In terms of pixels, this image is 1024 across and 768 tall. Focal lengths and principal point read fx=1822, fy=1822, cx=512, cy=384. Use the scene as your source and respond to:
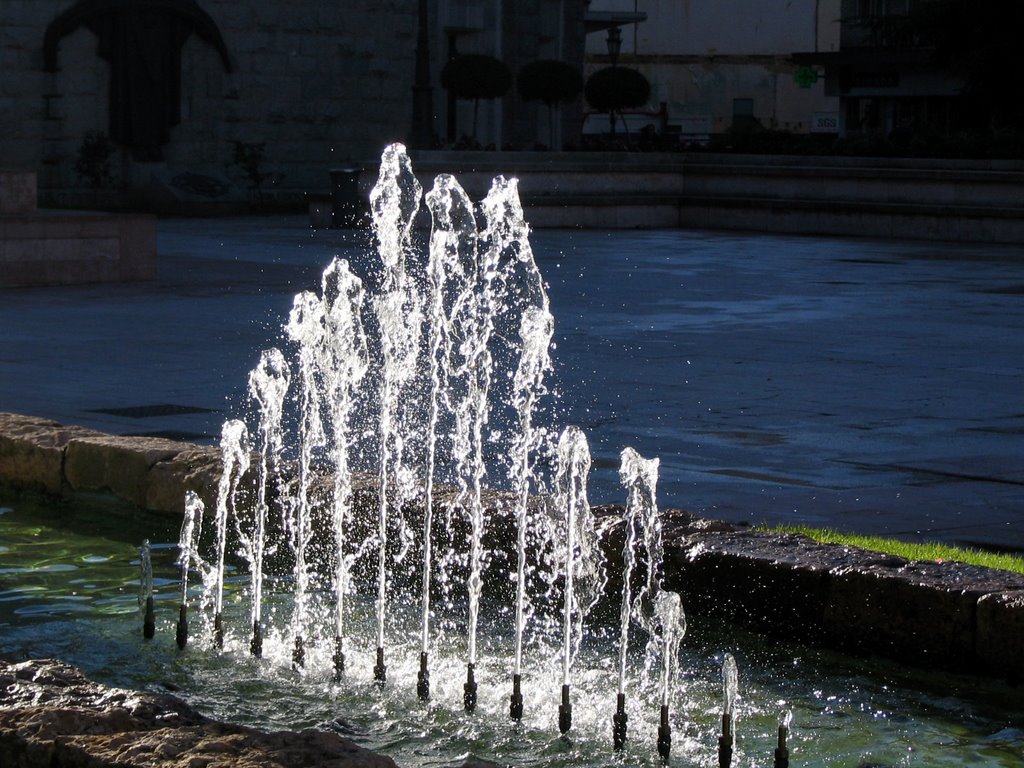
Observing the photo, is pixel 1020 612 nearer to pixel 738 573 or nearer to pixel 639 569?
pixel 738 573

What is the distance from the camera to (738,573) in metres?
5.32

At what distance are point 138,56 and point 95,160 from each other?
Answer: 1.96m

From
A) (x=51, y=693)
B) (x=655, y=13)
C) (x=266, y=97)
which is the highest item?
(x=655, y=13)

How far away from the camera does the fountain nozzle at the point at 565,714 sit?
14.8 ft

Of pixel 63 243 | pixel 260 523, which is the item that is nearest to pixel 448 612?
pixel 260 523

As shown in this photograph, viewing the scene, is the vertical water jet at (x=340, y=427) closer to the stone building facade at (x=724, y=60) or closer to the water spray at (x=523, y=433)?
the water spray at (x=523, y=433)

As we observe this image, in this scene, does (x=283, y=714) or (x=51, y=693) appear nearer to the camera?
(x=51, y=693)

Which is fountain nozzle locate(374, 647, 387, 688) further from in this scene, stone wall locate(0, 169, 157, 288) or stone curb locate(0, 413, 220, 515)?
stone wall locate(0, 169, 157, 288)

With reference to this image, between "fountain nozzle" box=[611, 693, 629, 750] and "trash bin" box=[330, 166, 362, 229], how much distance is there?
22328 mm

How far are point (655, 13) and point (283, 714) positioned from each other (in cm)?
5741

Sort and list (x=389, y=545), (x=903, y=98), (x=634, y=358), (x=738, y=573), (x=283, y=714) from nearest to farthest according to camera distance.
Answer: (x=283, y=714) < (x=738, y=573) < (x=389, y=545) < (x=634, y=358) < (x=903, y=98)

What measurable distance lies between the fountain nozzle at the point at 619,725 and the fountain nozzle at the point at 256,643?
1247mm

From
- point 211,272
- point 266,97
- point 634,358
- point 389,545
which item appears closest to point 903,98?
point 266,97

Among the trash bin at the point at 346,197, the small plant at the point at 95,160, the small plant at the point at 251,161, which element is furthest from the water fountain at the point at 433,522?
the small plant at the point at 251,161
